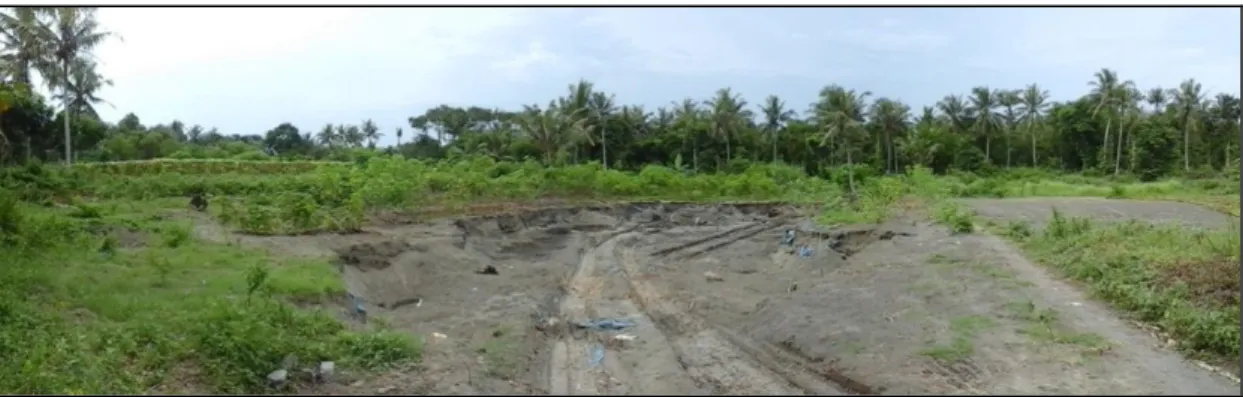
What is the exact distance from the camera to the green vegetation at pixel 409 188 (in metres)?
9.74

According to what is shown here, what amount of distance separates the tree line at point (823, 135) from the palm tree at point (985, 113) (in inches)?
3.6

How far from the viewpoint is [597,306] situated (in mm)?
14250

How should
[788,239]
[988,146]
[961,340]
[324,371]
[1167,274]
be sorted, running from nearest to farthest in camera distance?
[324,371] < [961,340] < [1167,274] < [788,239] < [988,146]

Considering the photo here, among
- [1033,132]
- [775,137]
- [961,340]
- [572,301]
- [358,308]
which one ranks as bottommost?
[572,301]

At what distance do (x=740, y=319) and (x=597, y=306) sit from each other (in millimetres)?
2869

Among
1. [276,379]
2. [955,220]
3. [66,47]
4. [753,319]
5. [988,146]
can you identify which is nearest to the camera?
[276,379]

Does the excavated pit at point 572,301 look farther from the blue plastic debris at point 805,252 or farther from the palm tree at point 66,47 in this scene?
the palm tree at point 66,47

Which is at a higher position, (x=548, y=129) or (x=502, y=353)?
(x=548, y=129)

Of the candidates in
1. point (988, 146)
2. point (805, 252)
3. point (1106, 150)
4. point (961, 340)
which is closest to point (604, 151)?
point (988, 146)

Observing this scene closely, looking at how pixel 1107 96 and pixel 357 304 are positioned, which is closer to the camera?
pixel 357 304

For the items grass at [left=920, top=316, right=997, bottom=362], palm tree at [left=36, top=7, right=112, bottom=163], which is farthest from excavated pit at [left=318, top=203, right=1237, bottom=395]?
palm tree at [left=36, top=7, right=112, bottom=163]

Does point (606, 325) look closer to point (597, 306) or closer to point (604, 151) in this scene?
point (597, 306)

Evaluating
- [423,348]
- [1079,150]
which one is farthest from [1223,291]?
[1079,150]

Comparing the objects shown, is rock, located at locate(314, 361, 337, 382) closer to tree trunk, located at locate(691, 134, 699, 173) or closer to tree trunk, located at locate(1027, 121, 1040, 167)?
tree trunk, located at locate(691, 134, 699, 173)
